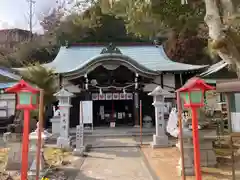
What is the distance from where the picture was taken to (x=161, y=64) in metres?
17.7

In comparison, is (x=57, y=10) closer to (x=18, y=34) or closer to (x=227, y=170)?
(x=18, y=34)

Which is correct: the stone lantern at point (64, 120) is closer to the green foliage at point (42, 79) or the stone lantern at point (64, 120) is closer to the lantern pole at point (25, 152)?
the green foliage at point (42, 79)

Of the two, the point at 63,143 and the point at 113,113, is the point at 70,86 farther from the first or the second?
the point at 63,143

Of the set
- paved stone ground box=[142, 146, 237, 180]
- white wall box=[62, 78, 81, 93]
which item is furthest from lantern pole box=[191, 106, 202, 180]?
white wall box=[62, 78, 81, 93]

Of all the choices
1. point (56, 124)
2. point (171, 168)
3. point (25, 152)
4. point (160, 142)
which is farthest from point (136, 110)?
point (25, 152)

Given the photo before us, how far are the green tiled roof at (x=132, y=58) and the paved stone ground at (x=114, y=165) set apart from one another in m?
7.65

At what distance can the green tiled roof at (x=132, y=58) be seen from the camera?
16.9m

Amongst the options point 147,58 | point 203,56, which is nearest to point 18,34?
point 147,58

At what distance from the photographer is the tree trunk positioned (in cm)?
579

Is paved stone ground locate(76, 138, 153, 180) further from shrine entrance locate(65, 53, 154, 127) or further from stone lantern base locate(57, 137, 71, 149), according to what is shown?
shrine entrance locate(65, 53, 154, 127)

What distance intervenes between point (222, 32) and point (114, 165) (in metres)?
4.71

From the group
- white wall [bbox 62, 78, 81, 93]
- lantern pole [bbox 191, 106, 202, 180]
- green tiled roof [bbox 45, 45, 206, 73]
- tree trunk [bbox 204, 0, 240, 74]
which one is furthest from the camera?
green tiled roof [bbox 45, 45, 206, 73]

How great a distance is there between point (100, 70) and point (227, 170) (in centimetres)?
1112

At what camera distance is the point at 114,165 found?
7430mm
